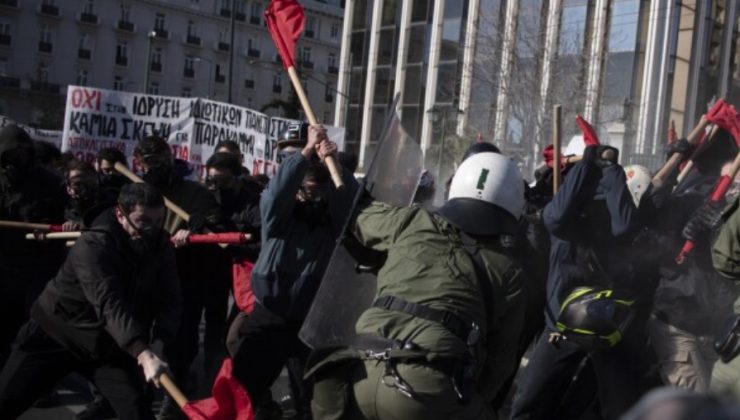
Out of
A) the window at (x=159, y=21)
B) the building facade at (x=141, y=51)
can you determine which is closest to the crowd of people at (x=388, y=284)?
the building facade at (x=141, y=51)

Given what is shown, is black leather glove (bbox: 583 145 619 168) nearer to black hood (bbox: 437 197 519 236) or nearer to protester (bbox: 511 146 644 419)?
protester (bbox: 511 146 644 419)

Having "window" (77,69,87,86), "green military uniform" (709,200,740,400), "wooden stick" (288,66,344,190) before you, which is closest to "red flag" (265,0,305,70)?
"wooden stick" (288,66,344,190)

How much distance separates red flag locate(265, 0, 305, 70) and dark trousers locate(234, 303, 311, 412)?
1.36m

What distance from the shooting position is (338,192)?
4.91 meters

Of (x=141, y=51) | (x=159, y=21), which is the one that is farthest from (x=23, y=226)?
(x=159, y=21)

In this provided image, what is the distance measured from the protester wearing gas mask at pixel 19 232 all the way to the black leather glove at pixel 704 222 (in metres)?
3.93

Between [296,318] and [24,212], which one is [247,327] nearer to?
[296,318]

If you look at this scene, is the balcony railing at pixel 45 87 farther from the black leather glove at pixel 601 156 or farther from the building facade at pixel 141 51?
the black leather glove at pixel 601 156

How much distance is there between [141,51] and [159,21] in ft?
8.53

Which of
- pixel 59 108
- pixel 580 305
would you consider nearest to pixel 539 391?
pixel 580 305

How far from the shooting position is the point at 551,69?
2152cm

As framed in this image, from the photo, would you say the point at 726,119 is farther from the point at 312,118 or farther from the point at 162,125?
the point at 162,125

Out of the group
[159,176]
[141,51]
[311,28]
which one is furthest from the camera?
[311,28]

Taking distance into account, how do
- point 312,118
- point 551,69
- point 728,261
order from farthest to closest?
point 551,69 → point 312,118 → point 728,261
